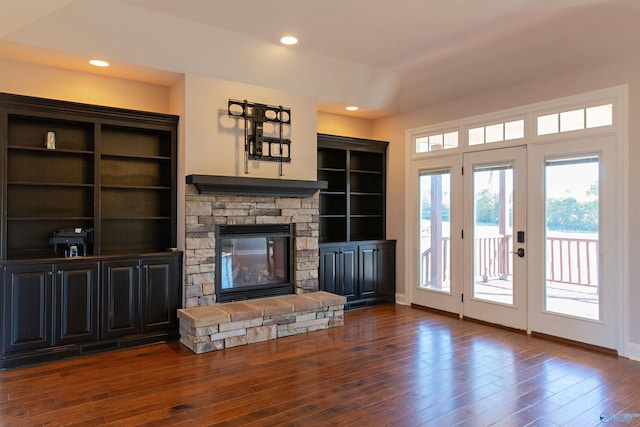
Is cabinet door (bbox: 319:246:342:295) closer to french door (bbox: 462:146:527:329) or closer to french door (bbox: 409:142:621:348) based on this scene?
french door (bbox: 409:142:621:348)

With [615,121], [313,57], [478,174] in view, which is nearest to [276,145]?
[313,57]

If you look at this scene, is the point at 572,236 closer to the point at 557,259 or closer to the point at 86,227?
the point at 557,259

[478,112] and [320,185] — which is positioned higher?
[478,112]

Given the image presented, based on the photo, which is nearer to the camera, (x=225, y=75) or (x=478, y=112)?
(x=225, y=75)

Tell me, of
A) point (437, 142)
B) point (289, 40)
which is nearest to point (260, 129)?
point (289, 40)

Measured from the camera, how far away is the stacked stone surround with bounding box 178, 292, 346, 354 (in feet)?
14.1

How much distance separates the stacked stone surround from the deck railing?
1918 mm

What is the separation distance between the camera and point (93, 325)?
13.9 ft

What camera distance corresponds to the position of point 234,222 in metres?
5.03

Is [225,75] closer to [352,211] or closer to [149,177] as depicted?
[149,177]

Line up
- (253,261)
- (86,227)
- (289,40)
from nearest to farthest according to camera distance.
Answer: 1. (86,227)
2. (289,40)
3. (253,261)

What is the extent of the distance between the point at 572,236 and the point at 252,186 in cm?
357

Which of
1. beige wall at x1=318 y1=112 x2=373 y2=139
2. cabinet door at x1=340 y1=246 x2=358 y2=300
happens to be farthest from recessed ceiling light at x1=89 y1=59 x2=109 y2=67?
cabinet door at x1=340 y1=246 x2=358 y2=300

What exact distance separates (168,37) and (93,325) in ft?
9.93
